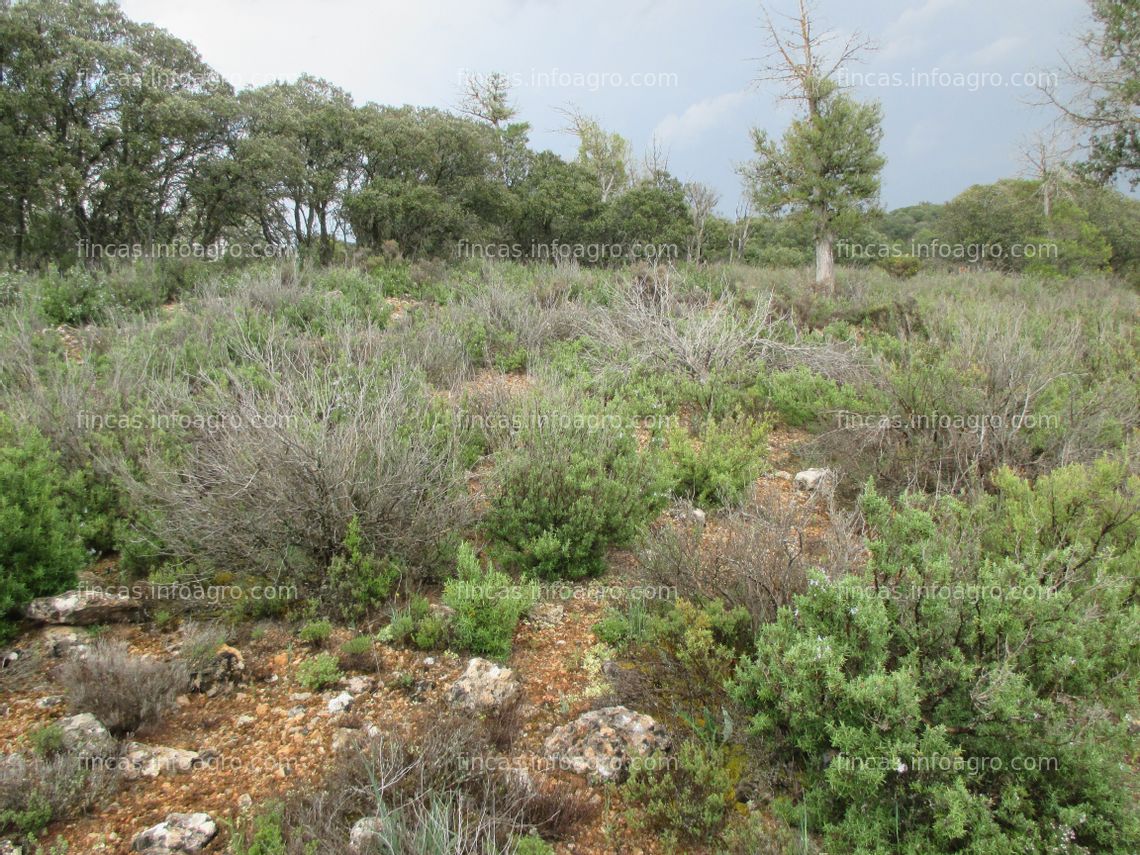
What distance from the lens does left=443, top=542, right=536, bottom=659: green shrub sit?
126 inches

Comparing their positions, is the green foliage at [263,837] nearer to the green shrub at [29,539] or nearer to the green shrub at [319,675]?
the green shrub at [319,675]

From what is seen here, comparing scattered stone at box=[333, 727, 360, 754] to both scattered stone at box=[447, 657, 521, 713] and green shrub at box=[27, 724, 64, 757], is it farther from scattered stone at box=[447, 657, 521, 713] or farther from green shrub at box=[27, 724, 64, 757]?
green shrub at box=[27, 724, 64, 757]

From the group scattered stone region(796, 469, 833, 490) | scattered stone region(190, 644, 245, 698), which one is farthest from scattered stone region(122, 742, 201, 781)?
scattered stone region(796, 469, 833, 490)

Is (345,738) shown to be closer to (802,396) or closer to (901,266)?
(802,396)

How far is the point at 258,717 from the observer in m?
2.73

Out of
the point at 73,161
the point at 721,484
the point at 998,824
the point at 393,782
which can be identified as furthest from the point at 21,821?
the point at 73,161

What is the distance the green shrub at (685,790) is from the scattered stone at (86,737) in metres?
1.93

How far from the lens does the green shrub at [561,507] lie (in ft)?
12.9

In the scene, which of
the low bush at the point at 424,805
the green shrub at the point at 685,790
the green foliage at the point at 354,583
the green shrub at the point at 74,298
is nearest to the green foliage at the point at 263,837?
the low bush at the point at 424,805

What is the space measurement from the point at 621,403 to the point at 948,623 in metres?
3.50

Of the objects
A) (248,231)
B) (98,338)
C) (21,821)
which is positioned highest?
(248,231)

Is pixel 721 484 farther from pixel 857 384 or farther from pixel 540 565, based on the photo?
pixel 857 384

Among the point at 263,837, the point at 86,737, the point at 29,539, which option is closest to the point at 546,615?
the point at 263,837

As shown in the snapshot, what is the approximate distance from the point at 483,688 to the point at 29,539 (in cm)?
248
